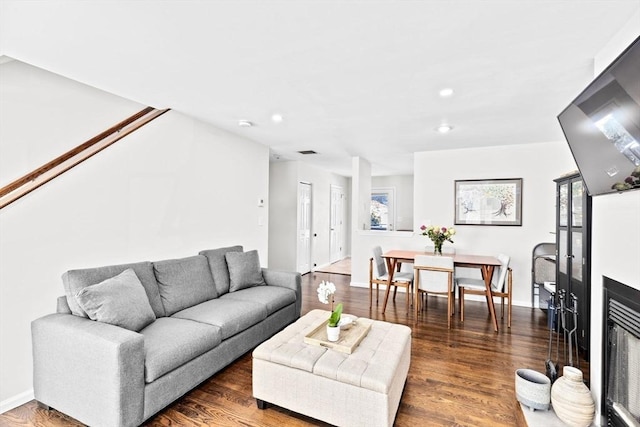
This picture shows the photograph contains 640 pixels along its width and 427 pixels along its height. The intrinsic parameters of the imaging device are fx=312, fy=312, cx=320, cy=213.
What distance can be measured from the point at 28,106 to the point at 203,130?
1639 millimetres

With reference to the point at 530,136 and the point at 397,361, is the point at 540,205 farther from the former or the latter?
the point at 397,361

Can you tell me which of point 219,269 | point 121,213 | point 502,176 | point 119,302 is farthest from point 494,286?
point 121,213

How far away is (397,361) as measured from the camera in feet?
6.33

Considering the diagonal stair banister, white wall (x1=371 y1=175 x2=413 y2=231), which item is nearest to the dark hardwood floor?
the diagonal stair banister

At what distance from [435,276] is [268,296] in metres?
1.98

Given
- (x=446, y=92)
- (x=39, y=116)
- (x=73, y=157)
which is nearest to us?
(x=39, y=116)

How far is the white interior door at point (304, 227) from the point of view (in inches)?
250

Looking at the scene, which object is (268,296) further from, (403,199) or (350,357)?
Result: (403,199)

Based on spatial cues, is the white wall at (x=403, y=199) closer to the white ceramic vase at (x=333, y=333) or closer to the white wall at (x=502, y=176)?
the white wall at (x=502, y=176)

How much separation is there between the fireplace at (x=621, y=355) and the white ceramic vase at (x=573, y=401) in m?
0.10

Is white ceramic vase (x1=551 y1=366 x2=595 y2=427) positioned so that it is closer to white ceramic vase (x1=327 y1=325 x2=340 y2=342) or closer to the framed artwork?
white ceramic vase (x1=327 y1=325 x2=340 y2=342)

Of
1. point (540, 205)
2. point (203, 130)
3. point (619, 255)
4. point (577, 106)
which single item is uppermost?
point (203, 130)

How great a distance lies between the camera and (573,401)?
1880 millimetres

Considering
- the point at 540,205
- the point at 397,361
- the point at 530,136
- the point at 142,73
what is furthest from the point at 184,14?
the point at 540,205
